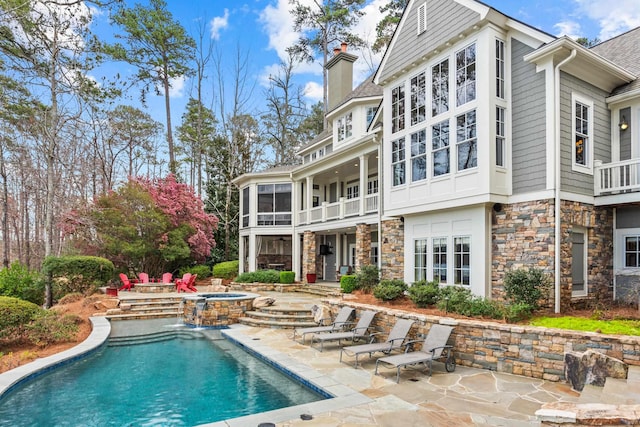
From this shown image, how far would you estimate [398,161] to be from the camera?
12477mm

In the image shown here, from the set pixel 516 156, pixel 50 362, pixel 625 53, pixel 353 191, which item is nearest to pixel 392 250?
pixel 516 156

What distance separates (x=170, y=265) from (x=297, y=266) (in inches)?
308

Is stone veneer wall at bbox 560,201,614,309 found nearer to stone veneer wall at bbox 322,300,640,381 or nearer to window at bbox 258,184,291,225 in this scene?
stone veneer wall at bbox 322,300,640,381

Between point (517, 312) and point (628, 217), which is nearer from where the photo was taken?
point (517, 312)

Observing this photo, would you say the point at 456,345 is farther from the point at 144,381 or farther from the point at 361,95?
the point at 361,95

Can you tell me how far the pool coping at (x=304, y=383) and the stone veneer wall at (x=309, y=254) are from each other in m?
10.1

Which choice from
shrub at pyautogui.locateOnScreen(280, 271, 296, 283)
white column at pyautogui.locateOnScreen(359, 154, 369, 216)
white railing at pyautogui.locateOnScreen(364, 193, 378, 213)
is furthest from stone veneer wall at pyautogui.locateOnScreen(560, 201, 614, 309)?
shrub at pyautogui.locateOnScreen(280, 271, 296, 283)

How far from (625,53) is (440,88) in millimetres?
6037

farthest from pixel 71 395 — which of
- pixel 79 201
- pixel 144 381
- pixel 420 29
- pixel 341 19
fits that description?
pixel 341 19

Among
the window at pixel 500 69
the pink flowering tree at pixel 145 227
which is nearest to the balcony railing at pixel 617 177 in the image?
the window at pixel 500 69

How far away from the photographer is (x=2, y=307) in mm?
8539

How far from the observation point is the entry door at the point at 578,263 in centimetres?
940

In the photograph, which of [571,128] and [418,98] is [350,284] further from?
[571,128]

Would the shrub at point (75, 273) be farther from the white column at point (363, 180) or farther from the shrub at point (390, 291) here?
the shrub at point (390, 291)
